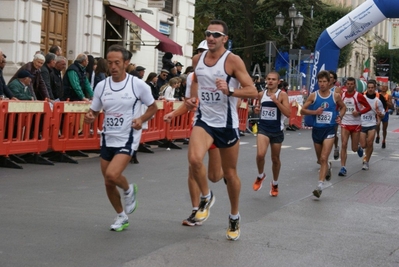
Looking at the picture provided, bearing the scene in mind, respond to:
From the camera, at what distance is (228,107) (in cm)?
791

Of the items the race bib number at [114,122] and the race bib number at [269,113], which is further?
the race bib number at [269,113]

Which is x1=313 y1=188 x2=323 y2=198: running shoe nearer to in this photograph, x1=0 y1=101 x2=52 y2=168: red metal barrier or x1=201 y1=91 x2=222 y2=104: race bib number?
x1=201 y1=91 x2=222 y2=104: race bib number

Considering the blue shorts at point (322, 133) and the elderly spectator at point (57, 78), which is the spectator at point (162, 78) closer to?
the elderly spectator at point (57, 78)

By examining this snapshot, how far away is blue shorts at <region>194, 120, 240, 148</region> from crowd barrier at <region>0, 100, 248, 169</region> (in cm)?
600

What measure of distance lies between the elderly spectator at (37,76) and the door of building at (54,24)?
7.99 meters

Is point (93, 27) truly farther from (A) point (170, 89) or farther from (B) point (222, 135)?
(B) point (222, 135)

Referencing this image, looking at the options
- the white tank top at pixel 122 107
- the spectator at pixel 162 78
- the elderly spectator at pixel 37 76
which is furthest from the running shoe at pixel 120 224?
the spectator at pixel 162 78

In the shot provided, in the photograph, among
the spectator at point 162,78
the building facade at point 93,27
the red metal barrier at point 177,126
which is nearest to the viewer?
the red metal barrier at point 177,126

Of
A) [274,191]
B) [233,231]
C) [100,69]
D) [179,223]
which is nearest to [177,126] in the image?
[100,69]

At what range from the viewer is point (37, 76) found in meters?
14.7

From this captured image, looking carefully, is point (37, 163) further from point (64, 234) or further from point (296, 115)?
point (296, 115)

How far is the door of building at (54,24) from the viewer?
2280 cm

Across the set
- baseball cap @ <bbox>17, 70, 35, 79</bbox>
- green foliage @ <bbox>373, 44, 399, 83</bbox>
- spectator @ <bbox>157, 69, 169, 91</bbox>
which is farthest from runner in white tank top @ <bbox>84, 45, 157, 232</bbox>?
green foliage @ <bbox>373, 44, 399, 83</bbox>

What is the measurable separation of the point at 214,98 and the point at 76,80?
8.40 meters
